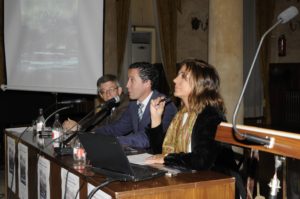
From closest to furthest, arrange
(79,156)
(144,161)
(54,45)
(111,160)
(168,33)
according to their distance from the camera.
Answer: (111,160) → (144,161) → (79,156) → (54,45) → (168,33)

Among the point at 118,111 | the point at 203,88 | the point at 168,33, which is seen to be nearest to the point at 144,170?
the point at 203,88

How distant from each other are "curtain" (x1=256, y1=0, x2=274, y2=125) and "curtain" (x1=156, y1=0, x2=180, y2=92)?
1.95 m

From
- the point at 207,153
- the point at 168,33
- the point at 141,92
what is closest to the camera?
the point at 207,153

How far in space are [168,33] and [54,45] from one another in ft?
11.3

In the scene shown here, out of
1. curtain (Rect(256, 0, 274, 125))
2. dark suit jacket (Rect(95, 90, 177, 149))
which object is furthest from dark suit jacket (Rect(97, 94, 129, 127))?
curtain (Rect(256, 0, 274, 125))

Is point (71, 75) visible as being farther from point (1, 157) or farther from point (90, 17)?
point (1, 157)

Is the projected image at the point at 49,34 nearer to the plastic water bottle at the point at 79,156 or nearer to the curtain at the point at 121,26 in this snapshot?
the curtain at the point at 121,26

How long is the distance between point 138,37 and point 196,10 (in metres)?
1.36

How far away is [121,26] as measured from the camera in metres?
7.91

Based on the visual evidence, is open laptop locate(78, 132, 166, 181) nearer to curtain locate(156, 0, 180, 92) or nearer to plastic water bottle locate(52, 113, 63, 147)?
plastic water bottle locate(52, 113, 63, 147)

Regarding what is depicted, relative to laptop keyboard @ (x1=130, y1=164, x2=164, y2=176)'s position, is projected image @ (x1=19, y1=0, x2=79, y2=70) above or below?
above

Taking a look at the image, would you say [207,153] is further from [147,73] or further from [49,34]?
[49,34]

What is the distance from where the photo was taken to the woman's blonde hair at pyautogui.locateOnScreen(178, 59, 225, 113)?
2625mm

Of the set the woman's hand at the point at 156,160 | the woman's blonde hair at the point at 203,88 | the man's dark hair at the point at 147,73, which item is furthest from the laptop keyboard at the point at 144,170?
the man's dark hair at the point at 147,73
